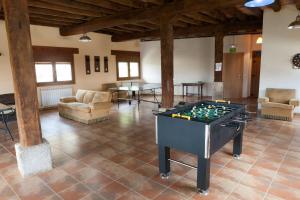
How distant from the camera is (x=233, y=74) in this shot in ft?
29.8

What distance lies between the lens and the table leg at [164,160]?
110 inches

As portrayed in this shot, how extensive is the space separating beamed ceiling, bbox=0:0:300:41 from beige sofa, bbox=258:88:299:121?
2.27 m

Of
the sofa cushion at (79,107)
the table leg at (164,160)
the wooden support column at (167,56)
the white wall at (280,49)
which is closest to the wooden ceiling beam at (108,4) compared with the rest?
the wooden support column at (167,56)

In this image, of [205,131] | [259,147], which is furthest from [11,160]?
[259,147]

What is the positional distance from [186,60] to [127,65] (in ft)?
9.67

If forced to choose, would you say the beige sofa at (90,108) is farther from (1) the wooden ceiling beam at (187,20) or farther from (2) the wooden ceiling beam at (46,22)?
(1) the wooden ceiling beam at (187,20)

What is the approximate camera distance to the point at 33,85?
2859mm

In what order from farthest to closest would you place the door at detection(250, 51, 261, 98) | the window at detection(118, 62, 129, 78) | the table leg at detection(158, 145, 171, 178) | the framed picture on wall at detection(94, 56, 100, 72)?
the window at detection(118, 62, 129, 78) < the door at detection(250, 51, 261, 98) < the framed picture on wall at detection(94, 56, 100, 72) < the table leg at detection(158, 145, 171, 178)

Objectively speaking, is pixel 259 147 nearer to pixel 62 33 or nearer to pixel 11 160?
pixel 11 160

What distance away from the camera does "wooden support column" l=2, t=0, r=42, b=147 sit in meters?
2.65

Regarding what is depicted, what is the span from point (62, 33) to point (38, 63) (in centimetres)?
140

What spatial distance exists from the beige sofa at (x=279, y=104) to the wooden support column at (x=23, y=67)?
554cm

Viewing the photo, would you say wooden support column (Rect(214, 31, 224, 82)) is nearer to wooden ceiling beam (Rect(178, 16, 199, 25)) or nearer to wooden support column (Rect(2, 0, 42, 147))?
wooden ceiling beam (Rect(178, 16, 199, 25))

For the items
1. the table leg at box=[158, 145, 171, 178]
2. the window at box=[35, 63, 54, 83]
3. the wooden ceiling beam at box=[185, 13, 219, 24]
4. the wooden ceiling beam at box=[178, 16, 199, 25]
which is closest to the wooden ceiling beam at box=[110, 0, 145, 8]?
the wooden ceiling beam at box=[185, 13, 219, 24]
